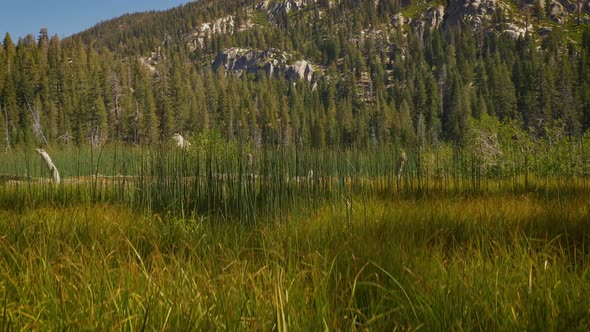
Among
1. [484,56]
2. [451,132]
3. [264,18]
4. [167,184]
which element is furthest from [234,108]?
[264,18]

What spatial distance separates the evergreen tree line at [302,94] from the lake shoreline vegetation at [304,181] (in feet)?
1.63

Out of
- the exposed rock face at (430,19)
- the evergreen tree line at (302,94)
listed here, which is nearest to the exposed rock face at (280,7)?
the exposed rock face at (430,19)

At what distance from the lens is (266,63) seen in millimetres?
130750

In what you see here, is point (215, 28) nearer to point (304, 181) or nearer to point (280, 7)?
point (280, 7)

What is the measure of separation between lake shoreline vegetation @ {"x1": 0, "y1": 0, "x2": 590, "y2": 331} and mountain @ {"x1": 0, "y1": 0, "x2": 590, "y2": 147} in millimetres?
554

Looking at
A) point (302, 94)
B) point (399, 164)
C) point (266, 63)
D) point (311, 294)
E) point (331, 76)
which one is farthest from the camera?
point (266, 63)

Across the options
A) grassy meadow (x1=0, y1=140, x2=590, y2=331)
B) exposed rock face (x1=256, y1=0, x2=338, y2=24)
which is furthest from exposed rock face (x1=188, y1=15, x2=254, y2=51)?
grassy meadow (x1=0, y1=140, x2=590, y2=331)

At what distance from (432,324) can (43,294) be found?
4.81 feet

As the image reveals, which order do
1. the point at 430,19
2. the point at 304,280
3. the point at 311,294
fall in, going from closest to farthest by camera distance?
the point at 311,294, the point at 304,280, the point at 430,19

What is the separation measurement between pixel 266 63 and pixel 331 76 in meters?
28.0

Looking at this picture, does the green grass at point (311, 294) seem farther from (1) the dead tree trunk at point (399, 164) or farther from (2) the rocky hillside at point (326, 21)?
(2) the rocky hillside at point (326, 21)

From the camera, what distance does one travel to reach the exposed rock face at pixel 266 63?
12381 cm

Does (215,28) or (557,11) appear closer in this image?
(557,11)

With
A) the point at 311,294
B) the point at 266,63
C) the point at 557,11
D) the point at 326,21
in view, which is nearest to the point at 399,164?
the point at 311,294
